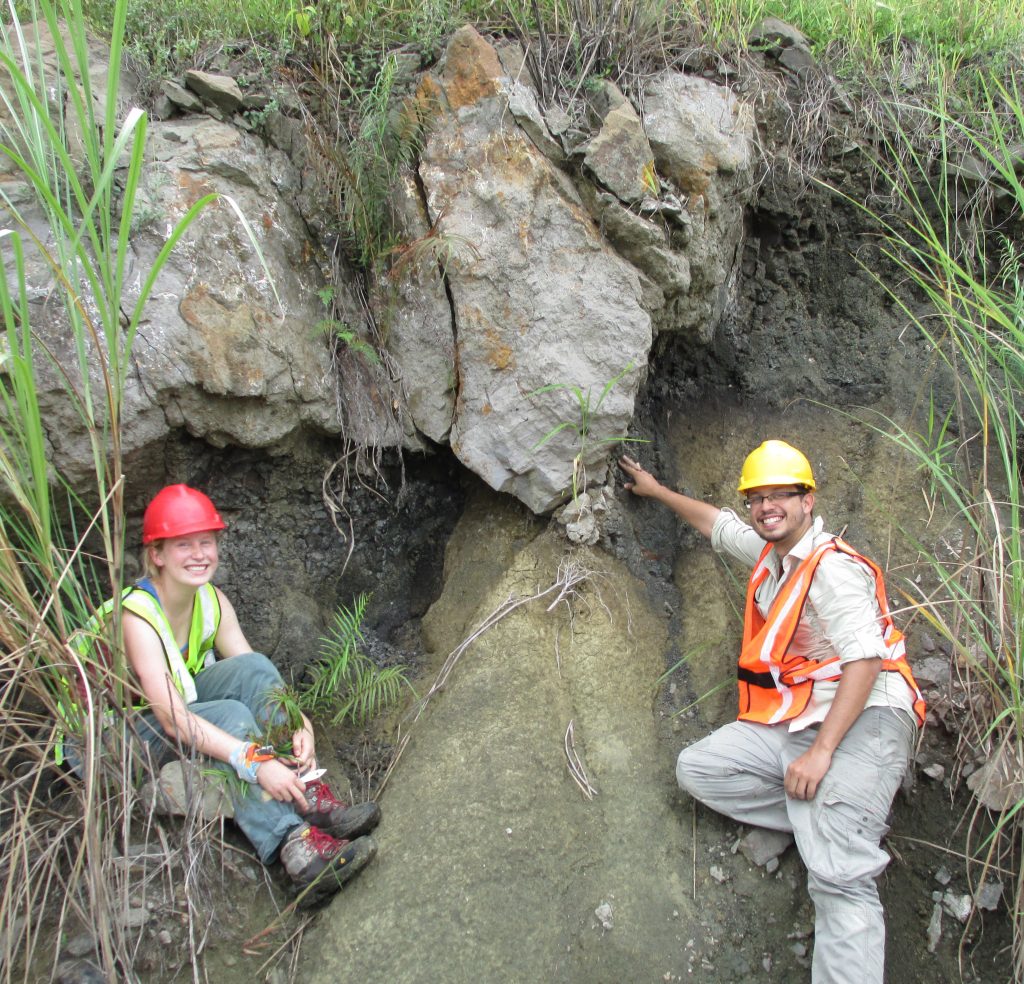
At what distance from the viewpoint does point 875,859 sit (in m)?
2.29

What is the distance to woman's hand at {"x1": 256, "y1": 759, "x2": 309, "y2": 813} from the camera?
2.36 m

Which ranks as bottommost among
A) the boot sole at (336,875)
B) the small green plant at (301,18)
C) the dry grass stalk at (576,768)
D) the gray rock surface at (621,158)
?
the boot sole at (336,875)

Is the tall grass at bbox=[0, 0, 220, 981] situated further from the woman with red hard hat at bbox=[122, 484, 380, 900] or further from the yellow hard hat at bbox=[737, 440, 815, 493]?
the yellow hard hat at bbox=[737, 440, 815, 493]

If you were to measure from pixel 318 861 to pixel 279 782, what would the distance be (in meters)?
0.26

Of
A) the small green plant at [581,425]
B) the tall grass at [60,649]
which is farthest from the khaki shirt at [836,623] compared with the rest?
the tall grass at [60,649]

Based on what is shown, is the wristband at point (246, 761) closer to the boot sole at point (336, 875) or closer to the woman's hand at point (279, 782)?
the woman's hand at point (279, 782)

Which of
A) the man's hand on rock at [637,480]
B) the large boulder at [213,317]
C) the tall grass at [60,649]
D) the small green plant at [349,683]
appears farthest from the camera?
the man's hand on rock at [637,480]

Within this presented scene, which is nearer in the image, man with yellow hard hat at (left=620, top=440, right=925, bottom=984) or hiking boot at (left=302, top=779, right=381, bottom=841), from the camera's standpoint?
man with yellow hard hat at (left=620, top=440, right=925, bottom=984)

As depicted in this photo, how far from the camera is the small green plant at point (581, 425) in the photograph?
3111mm

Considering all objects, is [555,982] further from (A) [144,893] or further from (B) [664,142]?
(B) [664,142]

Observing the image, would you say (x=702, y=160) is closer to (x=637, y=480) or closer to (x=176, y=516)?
(x=637, y=480)

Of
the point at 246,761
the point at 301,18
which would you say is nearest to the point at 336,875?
the point at 246,761

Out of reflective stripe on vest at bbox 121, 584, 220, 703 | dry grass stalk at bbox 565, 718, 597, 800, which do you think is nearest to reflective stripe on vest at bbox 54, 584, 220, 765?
reflective stripe on vest at bbox 121, 584, 220, 703

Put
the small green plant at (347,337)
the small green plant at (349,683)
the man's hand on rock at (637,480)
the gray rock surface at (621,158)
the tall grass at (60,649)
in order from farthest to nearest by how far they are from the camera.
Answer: the man's hand on rock at (637,480), the gray rock surface at (621,158), the small green plant at (347,337), the small green plant at (349,683), the tall grass at (60,649)
